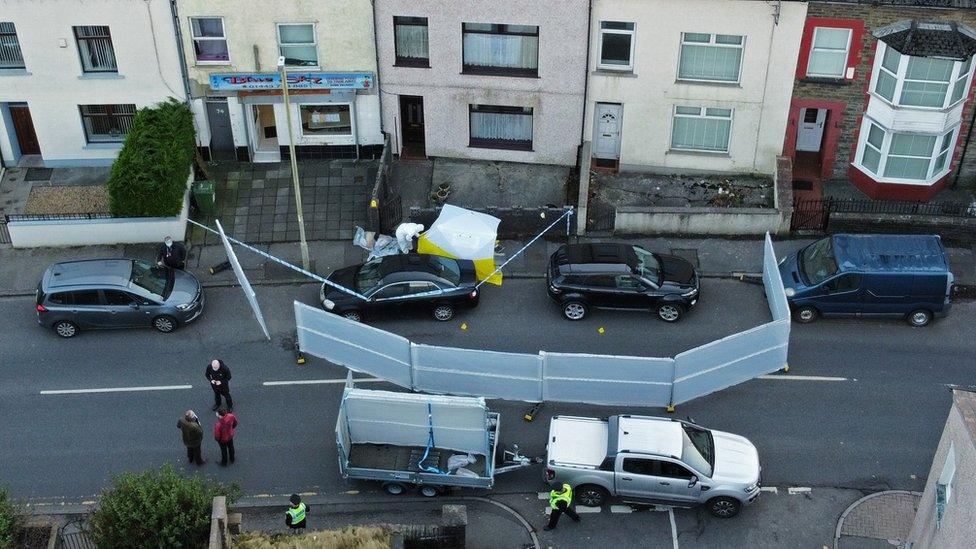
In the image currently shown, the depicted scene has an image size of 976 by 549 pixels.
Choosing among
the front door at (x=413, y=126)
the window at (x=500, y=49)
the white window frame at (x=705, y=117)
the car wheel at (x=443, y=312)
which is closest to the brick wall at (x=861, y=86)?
the white window frame at (x=705, y=117)

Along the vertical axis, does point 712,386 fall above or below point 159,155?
below

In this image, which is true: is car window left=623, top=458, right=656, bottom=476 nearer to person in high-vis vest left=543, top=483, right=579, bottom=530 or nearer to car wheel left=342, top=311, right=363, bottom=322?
person in high-vis vest left=543, top=483, right=579, bottom=530

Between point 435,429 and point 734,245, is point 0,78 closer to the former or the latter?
point 435,429

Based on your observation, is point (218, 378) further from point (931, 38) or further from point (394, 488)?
point (931, 38)

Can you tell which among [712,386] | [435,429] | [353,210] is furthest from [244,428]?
[712,386]

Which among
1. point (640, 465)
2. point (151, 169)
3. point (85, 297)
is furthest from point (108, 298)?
point (640, 465)

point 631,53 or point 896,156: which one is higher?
point 631,53

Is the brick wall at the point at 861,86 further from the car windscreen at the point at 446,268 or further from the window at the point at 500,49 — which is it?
the car windscreen at the point at 446,268
